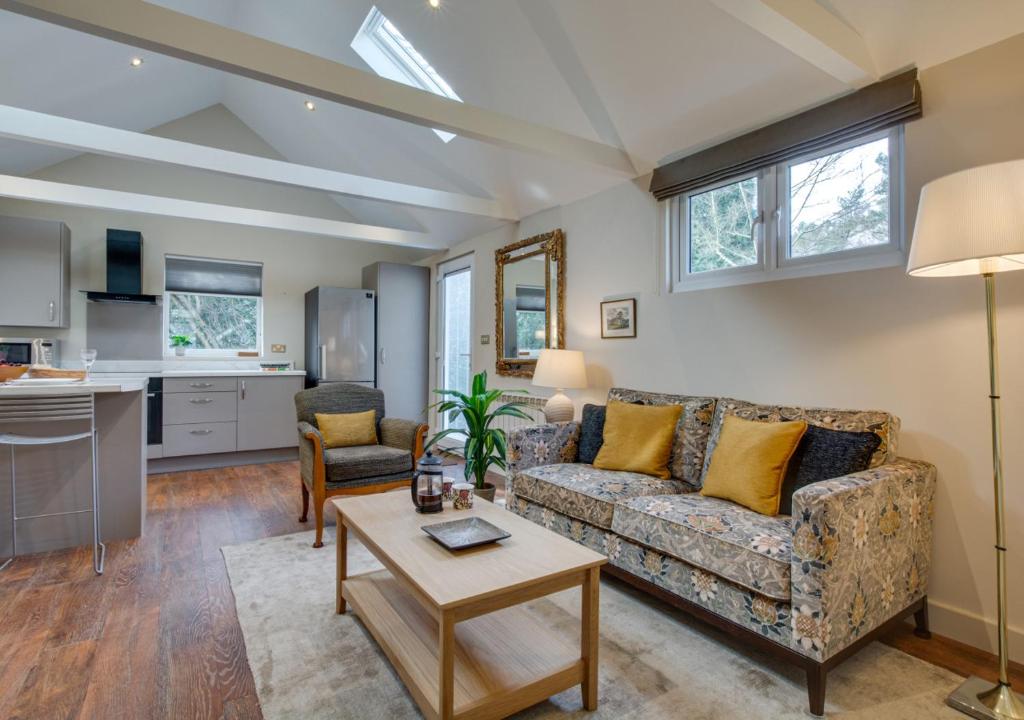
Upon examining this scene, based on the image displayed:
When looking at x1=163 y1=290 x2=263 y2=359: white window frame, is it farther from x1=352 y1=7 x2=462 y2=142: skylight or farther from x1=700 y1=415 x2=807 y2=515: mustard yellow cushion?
x1=700 y1=415 x2=807 y2=515: mustard yellow cushion

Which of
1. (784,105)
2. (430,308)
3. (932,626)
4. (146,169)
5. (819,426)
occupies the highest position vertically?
(146,169)

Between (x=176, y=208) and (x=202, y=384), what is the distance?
5.32 ft

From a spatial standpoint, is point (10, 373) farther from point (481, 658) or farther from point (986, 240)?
point (986, 240)

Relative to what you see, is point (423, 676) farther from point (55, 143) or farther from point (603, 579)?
point (55, 143)

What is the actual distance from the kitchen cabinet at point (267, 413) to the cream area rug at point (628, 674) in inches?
122

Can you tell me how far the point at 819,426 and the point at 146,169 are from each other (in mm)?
6266

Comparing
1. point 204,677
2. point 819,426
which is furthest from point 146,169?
point 819,426

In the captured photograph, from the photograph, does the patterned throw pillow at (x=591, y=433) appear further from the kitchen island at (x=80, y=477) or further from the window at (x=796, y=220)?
the kitchen island at (x=80, y=477)

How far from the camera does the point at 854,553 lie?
5.48 feet

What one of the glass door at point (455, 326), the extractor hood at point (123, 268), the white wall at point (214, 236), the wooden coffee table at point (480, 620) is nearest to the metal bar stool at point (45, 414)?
the wooden coffee table at point (480, 620)

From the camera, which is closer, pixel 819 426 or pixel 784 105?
pixel 819 426

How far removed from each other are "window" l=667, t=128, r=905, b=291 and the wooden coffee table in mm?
1882

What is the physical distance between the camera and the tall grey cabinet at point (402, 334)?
585cm

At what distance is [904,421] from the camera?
7.16 feet
